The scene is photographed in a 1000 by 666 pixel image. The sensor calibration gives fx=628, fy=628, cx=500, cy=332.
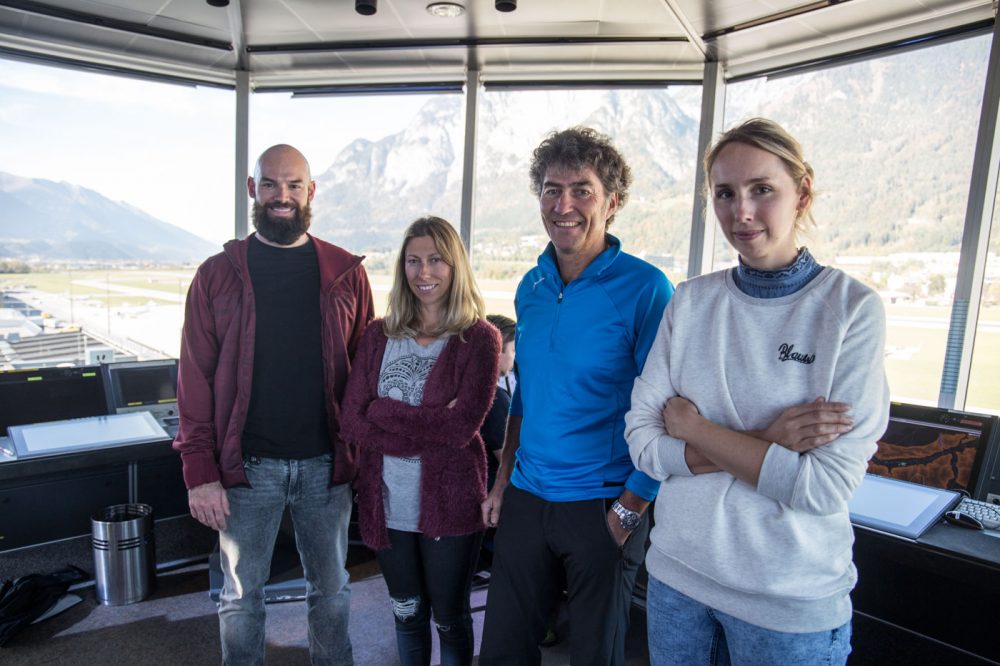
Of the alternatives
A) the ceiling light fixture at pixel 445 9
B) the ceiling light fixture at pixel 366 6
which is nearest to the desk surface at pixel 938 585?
the ceiling light fixture at pixel 445 9

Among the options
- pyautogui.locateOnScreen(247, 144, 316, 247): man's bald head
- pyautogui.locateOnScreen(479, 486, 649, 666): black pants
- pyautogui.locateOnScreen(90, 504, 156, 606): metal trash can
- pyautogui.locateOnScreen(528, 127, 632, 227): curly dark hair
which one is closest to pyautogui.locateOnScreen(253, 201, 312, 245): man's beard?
pyautogui.locateOnScreen(247, 144, 316, 247): man's bald head

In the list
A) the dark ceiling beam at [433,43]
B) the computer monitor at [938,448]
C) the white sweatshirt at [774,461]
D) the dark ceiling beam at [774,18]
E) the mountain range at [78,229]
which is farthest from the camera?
the mountain range at [78,229]

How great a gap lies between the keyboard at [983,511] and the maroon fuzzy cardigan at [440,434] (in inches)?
57.4

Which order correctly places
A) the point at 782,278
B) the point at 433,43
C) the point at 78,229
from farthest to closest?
the point at 78,229 → the point at 433,43 → the point at 782,278

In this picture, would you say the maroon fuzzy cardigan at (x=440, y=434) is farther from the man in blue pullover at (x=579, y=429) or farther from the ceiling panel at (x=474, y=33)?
the ceiling panel at (x=474, y=33)

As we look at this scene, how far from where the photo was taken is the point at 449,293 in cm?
191

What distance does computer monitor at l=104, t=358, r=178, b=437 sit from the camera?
10.4 ft

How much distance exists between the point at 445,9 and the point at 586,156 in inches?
67.3

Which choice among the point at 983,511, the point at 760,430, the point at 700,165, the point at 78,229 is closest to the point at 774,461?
the point at 760,430

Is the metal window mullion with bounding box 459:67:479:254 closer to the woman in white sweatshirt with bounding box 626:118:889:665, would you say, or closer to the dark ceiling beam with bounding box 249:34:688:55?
the dark ceiling beam with bounding box 249:34:688:55

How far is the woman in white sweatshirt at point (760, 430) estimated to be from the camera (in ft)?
3.39

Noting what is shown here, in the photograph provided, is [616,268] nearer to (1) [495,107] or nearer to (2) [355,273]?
(2) [355,273]

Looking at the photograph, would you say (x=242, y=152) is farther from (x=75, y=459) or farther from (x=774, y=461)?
(x=774, y=461)

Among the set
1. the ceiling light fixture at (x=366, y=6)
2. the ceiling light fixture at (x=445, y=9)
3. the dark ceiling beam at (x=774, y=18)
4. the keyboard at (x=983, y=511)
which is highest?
the ceiling light fixture at (x=445, y=9)
